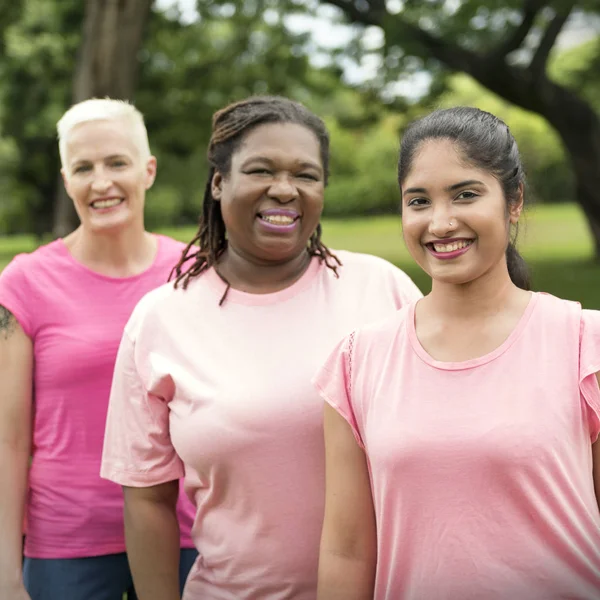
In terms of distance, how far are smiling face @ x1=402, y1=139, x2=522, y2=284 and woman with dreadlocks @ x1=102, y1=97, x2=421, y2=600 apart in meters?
0.43

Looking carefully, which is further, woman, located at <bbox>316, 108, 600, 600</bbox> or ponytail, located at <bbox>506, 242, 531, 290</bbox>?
ponytail, located at <bbox>506, 242, 531, 290</bbox>

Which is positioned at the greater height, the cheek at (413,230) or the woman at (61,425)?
the cheek at (413,230)

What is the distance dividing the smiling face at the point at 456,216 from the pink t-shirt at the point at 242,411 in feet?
1.40

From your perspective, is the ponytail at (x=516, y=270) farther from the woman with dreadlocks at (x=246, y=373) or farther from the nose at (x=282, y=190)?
the nose at (x=282, y=190)

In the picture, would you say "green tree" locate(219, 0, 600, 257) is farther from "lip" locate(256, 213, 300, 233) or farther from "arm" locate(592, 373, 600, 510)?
"arm" locate(592, 373, 600, 510)

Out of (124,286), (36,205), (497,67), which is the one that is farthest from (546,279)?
(36,205)

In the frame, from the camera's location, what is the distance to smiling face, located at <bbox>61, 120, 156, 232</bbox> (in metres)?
2.95

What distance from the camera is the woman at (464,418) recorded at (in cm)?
183

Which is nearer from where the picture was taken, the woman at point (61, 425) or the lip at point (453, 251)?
the lip at point (453, 251)

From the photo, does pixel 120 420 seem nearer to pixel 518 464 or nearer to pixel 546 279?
pixel 518 464

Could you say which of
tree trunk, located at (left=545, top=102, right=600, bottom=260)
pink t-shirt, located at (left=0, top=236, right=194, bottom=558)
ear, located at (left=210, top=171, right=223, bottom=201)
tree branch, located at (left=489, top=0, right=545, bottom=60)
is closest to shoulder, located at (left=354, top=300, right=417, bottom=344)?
ear, located at (left=210, top=171, right=223, bottom=201)

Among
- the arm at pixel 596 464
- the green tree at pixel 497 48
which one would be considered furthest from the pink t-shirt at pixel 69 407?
the green tree at pixel 497 48

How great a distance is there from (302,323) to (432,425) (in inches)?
22.1

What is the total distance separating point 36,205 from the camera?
103ft
